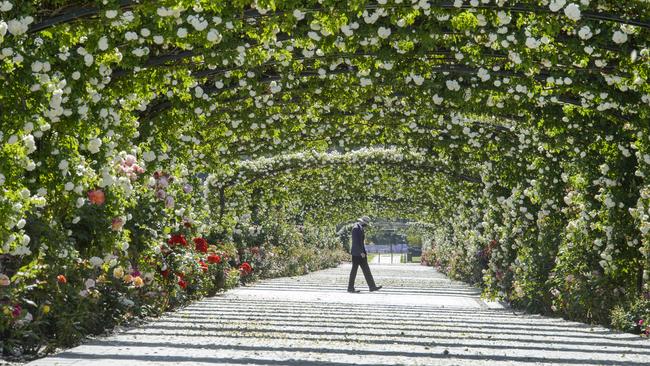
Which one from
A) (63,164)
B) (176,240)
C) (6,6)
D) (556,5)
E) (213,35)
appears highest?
(556,5)

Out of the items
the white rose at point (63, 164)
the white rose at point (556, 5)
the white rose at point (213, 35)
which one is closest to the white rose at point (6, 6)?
the white rose at point (63, 164)

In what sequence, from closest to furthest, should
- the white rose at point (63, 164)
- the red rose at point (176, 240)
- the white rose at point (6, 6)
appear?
the white rose at point (6, 6) < the white rose at point (63, 164) < the red rose at point (176, 240)

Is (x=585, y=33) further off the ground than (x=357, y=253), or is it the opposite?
(x=585, y=33)

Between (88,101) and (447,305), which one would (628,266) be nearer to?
(447,305)

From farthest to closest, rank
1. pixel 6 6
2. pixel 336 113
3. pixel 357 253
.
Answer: pixel 357 253, pixel 336 113, pixel 6 6

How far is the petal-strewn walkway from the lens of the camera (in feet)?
19.1

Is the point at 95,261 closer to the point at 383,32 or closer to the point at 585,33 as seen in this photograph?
the point at 383,32

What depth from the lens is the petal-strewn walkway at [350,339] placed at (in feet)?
19.1

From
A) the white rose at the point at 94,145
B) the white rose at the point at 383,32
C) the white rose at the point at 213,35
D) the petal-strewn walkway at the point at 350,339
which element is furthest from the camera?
the white rose at the point at 383,32

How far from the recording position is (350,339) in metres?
7.10

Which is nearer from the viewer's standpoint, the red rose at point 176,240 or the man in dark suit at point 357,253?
the red rose at point 176,240

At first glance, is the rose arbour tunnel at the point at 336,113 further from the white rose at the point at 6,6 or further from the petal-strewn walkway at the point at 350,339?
the petal-strewn walkway at the point at 350,339

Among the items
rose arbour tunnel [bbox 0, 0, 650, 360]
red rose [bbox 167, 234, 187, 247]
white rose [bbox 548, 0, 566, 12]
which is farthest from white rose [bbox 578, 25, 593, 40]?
red rose [bbox 167, 234, 187, 247]

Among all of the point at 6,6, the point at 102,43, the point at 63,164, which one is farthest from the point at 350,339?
the point at 6,6
